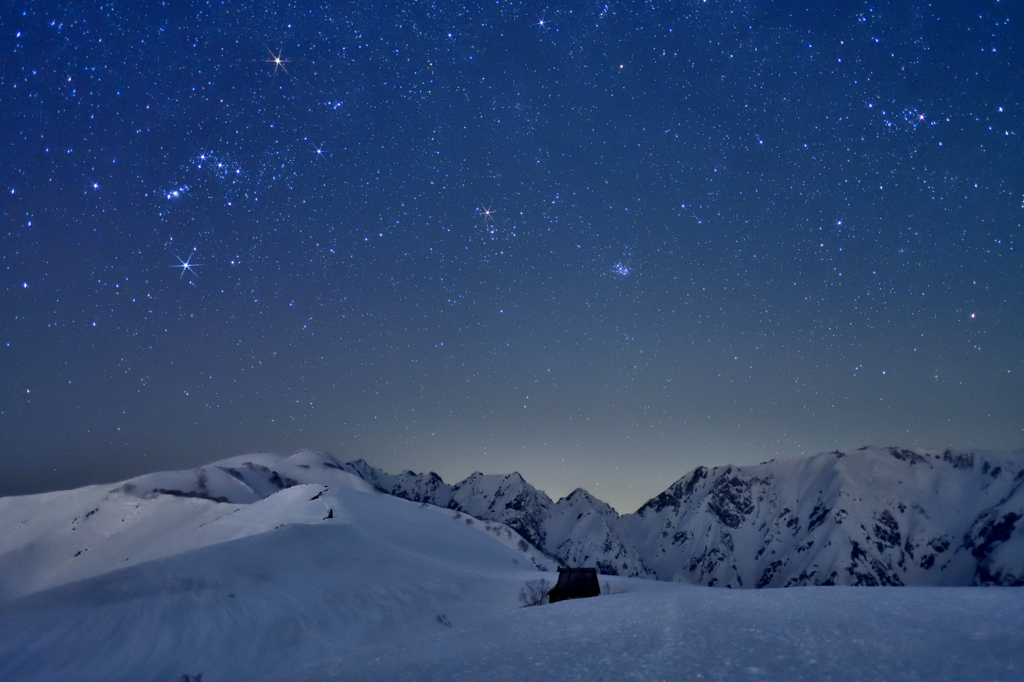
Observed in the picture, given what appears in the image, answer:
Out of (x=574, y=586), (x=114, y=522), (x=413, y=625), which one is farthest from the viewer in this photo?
(x=114, y=522)

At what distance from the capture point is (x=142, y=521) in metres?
81.8

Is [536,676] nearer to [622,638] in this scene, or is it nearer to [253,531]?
[622,638]

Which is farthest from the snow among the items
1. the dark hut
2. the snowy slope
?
the dark hut

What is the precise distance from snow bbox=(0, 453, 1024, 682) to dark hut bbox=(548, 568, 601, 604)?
4.04 meters

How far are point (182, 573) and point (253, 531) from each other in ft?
46.8

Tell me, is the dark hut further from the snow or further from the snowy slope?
the snowy slope

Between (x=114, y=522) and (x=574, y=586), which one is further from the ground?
(x=574, y=586)

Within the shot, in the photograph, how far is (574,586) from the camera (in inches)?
1303

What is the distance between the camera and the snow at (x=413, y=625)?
8.35 metres

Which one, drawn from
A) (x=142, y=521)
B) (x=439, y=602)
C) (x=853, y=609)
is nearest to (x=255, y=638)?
(x=439, y=602)

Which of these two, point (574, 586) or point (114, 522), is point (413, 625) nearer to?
point (574, 586)

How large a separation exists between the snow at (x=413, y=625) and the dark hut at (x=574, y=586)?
13.3 ft

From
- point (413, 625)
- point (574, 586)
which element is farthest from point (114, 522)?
point (574, 586)

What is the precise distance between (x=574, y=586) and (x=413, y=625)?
12240 millimetres
